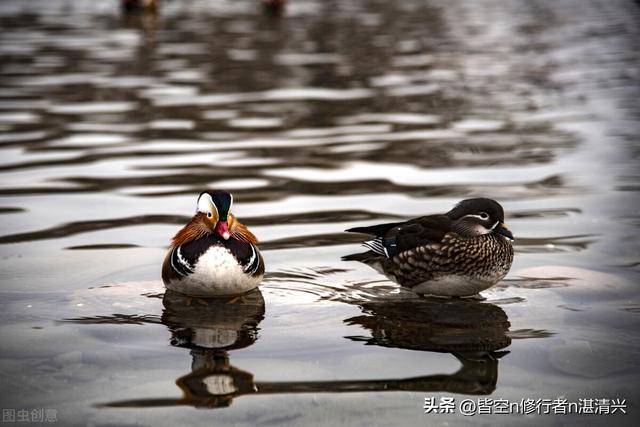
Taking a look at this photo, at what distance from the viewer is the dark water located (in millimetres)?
5020

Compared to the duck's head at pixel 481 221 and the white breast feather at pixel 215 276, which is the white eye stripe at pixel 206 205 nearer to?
the white breast feather at pixel 215 276

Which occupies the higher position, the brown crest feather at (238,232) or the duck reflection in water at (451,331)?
the brown crest feather at (238,232)

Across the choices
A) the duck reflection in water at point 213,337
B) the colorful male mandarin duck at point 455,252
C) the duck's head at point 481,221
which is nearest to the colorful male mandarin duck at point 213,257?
the duck reflection in water at point 213,337

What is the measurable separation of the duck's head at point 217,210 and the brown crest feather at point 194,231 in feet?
0.13

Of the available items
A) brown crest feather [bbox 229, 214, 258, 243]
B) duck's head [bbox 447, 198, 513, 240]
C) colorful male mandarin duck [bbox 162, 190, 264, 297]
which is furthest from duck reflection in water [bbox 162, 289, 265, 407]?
duck's head [bbox 447, 198, 513, 240]

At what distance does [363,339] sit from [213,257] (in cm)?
107

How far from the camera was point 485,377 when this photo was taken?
5.11 meters

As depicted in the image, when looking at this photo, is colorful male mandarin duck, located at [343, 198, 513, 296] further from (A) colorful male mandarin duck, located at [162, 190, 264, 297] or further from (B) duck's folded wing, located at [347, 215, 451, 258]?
(A) colorful male mandarin duck, located at [162, 190, 264, 297]

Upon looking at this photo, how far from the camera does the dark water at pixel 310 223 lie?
5020 mm

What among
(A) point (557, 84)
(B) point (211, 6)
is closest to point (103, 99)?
(A) point (557, 84)

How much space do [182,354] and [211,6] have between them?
31522 millimetres

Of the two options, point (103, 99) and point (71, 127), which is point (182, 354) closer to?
point (71, 127)

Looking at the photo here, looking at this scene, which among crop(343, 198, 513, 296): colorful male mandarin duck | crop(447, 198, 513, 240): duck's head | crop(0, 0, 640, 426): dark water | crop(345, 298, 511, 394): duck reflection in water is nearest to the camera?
crop(0, 0, 640, 426): dark water

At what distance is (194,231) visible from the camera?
20.5ft
